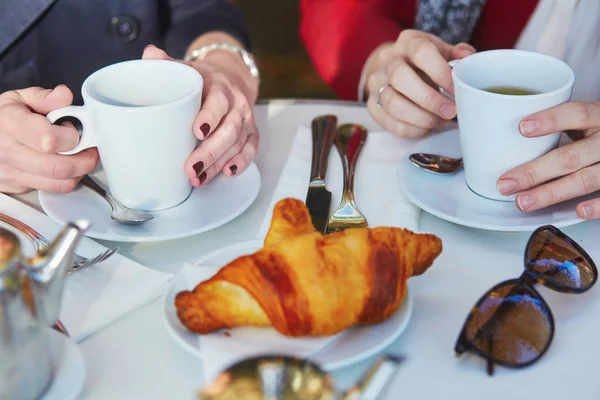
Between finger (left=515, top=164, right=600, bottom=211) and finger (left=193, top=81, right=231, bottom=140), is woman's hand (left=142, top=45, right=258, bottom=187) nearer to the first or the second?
finger (left=193, top=81, right=231, bottom=140)

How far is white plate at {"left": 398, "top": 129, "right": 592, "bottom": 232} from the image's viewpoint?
25.9 inches

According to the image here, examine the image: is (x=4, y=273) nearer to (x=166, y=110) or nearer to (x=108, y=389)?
(x=108, y=389)

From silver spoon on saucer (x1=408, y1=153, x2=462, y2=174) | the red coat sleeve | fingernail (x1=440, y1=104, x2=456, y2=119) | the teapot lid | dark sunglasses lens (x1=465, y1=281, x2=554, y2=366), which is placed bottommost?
the red coat sleeve

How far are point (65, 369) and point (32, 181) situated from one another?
11.8 inches

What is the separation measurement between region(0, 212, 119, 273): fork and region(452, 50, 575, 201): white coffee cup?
1.27 ft

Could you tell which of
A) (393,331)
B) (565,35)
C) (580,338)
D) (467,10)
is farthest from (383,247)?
(467,10)

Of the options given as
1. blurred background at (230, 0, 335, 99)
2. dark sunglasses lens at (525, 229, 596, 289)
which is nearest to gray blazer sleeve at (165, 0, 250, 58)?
dark sunglasses lens at (525, 229, 596, 289)

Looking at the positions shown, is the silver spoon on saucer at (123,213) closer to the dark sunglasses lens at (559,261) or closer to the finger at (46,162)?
the finger at (46,162)

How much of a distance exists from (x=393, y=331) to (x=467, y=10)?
0.95 metres

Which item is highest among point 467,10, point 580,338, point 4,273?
point 4,273

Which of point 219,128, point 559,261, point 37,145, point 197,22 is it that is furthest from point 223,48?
point 559,261

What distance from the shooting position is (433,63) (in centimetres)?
80

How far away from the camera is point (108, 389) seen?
19.5 inches

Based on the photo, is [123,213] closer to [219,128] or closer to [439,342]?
[219,128]
